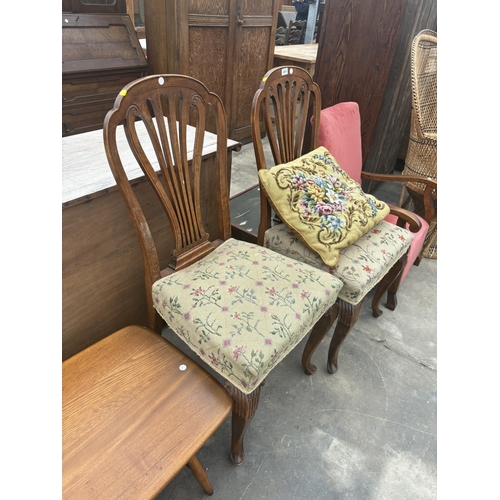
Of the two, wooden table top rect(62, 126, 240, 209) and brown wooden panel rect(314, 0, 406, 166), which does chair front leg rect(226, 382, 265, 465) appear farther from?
brown wooden panel rect(314, 0, 406, 166)

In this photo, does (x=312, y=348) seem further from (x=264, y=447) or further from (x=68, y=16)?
(x=68, y=16)

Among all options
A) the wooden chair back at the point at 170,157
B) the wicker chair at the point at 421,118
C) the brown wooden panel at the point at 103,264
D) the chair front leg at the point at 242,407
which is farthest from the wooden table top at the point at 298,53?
the chair front leg at the point at 242,407

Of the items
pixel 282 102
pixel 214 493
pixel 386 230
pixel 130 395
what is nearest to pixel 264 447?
pixel 214 493

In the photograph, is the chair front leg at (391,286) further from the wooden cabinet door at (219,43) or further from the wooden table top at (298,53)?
the wooden table top at (298,53)

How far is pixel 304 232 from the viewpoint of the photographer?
124 cm

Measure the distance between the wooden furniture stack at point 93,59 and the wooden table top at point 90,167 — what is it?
3.43 feet

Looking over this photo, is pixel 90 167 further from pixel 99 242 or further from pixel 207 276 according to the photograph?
pixel 207 276

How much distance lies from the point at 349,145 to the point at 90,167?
1.18 meters

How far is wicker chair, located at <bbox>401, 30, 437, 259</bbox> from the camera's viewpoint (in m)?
1.91

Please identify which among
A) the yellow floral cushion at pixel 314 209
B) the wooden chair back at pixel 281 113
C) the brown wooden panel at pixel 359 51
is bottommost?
the yellow floral cushion at pixel 314 209

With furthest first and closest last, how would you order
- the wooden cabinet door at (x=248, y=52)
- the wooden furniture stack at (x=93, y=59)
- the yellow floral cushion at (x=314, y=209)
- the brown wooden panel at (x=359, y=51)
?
1. the wooden cabinet door at (x=248, y=52)
2. the wooden furniture stack at (x=93, y=59)
3. the brown wooden panel at (x=359, y=51)
4. the yellow floral cushion at (x=314, y=209)

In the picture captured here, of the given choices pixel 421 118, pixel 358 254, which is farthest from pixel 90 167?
pixel 421 118

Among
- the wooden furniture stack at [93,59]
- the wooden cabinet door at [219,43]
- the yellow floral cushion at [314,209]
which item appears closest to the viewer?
the yellow floral cushion at [314,209]

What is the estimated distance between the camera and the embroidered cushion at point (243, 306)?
93 centimetres
